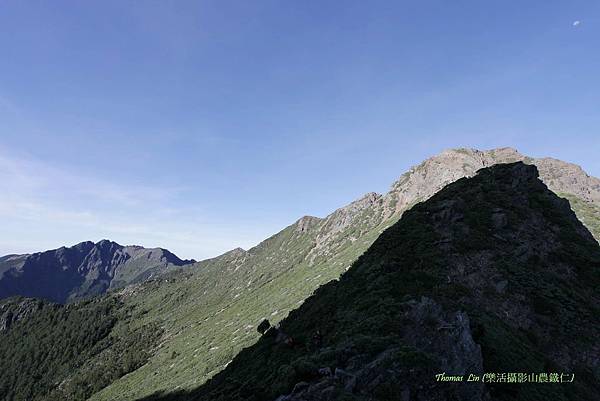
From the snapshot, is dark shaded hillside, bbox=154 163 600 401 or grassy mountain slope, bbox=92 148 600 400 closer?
dark shaded hillside, bbox=154 163 600 401

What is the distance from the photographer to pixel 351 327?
84.9ft

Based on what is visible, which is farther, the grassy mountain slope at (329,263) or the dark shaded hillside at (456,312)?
the grassy mountain slope at (329,263)

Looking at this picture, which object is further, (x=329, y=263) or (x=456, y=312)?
(x=329, y=263)

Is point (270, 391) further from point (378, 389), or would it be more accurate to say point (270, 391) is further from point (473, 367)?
point (473, 367)

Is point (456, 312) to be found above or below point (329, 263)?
below

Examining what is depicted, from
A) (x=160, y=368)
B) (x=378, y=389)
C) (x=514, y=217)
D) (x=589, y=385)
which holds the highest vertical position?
(x=514, y=217)

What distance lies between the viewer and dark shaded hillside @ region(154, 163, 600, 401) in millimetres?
19141

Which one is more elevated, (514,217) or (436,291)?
(514,217)

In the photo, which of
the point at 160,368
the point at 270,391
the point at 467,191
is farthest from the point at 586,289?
the point at 160,368

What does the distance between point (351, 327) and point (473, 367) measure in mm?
7847

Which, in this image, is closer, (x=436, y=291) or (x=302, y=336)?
(x=436, y=291)

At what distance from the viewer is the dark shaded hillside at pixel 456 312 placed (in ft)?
62.8

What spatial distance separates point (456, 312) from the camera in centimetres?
2452

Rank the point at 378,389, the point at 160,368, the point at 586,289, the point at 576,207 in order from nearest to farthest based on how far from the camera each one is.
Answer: the point at 378,389 → the point at 586,289 → the point at 576,207 → the point at 160,368
